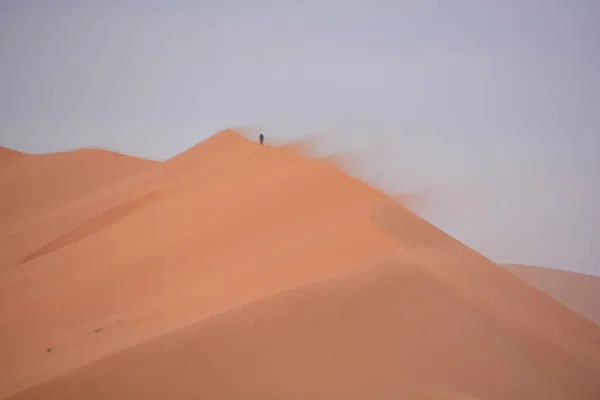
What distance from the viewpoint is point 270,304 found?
775cm

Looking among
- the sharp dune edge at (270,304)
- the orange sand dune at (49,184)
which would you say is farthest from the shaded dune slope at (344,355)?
the orange sand dune at (49,184)

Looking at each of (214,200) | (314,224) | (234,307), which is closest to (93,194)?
(214,200)

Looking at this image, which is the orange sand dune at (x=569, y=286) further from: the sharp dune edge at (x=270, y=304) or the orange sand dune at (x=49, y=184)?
the orange sand dune at (x=49, y=184)

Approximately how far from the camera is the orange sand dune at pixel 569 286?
17.4 meters

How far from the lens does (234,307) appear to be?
25.3 ft

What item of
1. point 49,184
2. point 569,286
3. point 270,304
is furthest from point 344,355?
point 49,184

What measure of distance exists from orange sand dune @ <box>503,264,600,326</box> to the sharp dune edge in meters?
4.86

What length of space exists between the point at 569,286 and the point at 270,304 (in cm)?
1402

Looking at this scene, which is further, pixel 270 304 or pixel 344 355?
pixel 270 304

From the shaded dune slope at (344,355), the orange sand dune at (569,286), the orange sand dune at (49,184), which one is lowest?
the orange sand dune at (569,286)

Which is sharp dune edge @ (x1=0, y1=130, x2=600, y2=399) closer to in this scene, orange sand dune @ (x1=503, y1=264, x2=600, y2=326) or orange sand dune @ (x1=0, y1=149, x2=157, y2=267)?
orange sand dune @ (x1=0, y1=149, x2=157, y2=267)

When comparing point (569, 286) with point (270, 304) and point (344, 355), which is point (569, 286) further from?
point (270, 304)

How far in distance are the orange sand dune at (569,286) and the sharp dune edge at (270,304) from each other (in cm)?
486

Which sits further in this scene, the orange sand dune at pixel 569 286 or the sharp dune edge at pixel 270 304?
the orange sand dune at pixel 569 286
